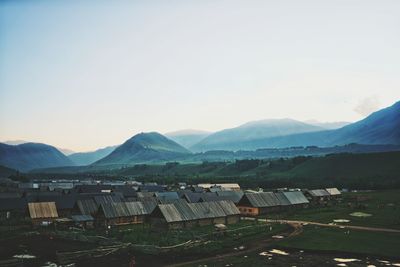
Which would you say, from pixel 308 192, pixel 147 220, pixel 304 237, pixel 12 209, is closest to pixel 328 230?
A: pixel 304 237

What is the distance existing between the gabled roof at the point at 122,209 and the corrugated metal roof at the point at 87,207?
422 centimetres

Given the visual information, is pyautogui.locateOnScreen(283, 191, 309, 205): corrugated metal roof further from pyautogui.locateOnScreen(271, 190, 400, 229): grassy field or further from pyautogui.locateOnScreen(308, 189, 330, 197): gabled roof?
pyautogui.locateOnScreen(308, 189, 330, 197): gabled roof

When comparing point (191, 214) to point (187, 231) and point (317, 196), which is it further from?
point (317, 196)

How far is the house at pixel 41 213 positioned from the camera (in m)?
65.3

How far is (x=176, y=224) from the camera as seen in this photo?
5862 cm

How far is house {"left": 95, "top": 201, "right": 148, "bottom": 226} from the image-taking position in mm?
63094

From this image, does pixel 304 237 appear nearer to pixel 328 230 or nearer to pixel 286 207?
pixel 328 230

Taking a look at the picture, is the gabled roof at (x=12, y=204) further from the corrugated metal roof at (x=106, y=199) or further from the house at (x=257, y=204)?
the house at (x=257, y=204)

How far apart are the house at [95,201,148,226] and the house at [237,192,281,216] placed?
20960 millimetres

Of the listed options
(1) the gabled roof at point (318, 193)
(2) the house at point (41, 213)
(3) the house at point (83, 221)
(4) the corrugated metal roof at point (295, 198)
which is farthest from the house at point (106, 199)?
(1) the gabled roof at point (318, 193)

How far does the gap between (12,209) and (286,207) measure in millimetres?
54446

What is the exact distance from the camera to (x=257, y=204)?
256 ft

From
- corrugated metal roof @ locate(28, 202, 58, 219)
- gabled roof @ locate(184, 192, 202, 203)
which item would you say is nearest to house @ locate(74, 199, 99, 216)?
corrugated metal roof @ locate(28, 202, 58, 219)

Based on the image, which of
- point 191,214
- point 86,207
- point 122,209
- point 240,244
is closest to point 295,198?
point 191,214
